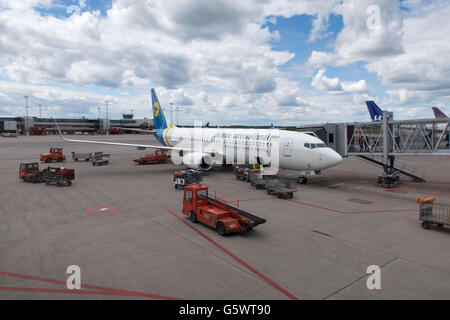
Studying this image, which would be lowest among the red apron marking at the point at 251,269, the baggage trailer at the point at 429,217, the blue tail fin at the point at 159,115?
the red apron marking at the point at 251,269

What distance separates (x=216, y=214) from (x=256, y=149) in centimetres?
1379

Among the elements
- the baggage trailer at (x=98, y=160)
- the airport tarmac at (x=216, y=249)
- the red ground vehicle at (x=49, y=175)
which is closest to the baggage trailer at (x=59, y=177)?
the red ground vehicle at (x=49, y=175)

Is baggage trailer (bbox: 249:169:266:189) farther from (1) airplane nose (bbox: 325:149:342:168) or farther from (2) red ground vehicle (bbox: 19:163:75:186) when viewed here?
(2) red ground vehicle (bbox: 19:163:75:186)

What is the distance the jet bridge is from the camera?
840 inches

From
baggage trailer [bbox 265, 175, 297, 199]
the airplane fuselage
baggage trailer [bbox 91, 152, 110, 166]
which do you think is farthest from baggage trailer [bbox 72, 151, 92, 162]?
baggage trailer [bbox 265, 175, 297, 199]

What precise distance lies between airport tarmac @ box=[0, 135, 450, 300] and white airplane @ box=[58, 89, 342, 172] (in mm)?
4132

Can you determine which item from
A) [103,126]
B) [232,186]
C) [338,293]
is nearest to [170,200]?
→ [232,186]

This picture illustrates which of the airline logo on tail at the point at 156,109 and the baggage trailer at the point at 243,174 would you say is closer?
the baggage trailer at the point at 243,174

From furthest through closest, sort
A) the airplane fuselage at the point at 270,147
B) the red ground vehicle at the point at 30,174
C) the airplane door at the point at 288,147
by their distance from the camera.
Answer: the red ground vehicle at the point at 30,174, the airplane door at the point at 288,147, the airplane fuselage at the point at 270,147

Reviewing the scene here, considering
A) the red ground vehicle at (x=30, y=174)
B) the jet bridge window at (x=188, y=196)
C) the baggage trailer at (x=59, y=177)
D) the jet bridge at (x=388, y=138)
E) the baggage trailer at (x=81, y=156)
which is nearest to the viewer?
the jet bridge window at (x=188, y=196)

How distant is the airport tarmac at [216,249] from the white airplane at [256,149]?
163 inches

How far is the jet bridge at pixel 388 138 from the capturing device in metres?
21.3

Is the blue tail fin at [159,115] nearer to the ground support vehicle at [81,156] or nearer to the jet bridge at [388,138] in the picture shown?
the ground support vehicle at [81,156]
